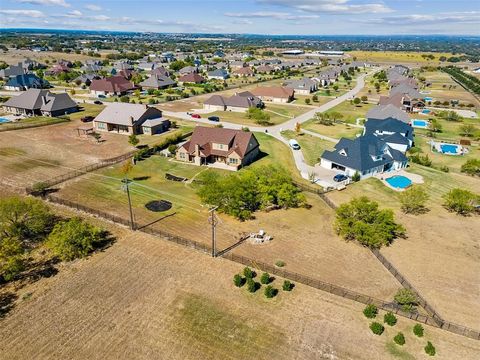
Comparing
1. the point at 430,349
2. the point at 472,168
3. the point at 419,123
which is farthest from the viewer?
the point at 419,123

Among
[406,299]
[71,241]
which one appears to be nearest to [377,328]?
[406,299]

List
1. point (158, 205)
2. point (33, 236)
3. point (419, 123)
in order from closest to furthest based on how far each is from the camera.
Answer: point (33, 236) → point (158, 205) → point (419, 123)

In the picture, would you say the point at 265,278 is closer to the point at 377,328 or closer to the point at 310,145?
the point at 377,328

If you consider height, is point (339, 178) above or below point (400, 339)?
below

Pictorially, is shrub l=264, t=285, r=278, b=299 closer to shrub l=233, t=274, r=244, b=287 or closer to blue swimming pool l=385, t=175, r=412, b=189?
shrub l=233, t=274, r=244, b=287

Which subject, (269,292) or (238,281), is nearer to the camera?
(269,292)

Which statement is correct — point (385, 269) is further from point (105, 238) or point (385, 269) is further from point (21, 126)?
point (21, 126)

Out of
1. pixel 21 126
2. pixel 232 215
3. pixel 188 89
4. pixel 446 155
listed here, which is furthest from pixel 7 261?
pixel 188 89
